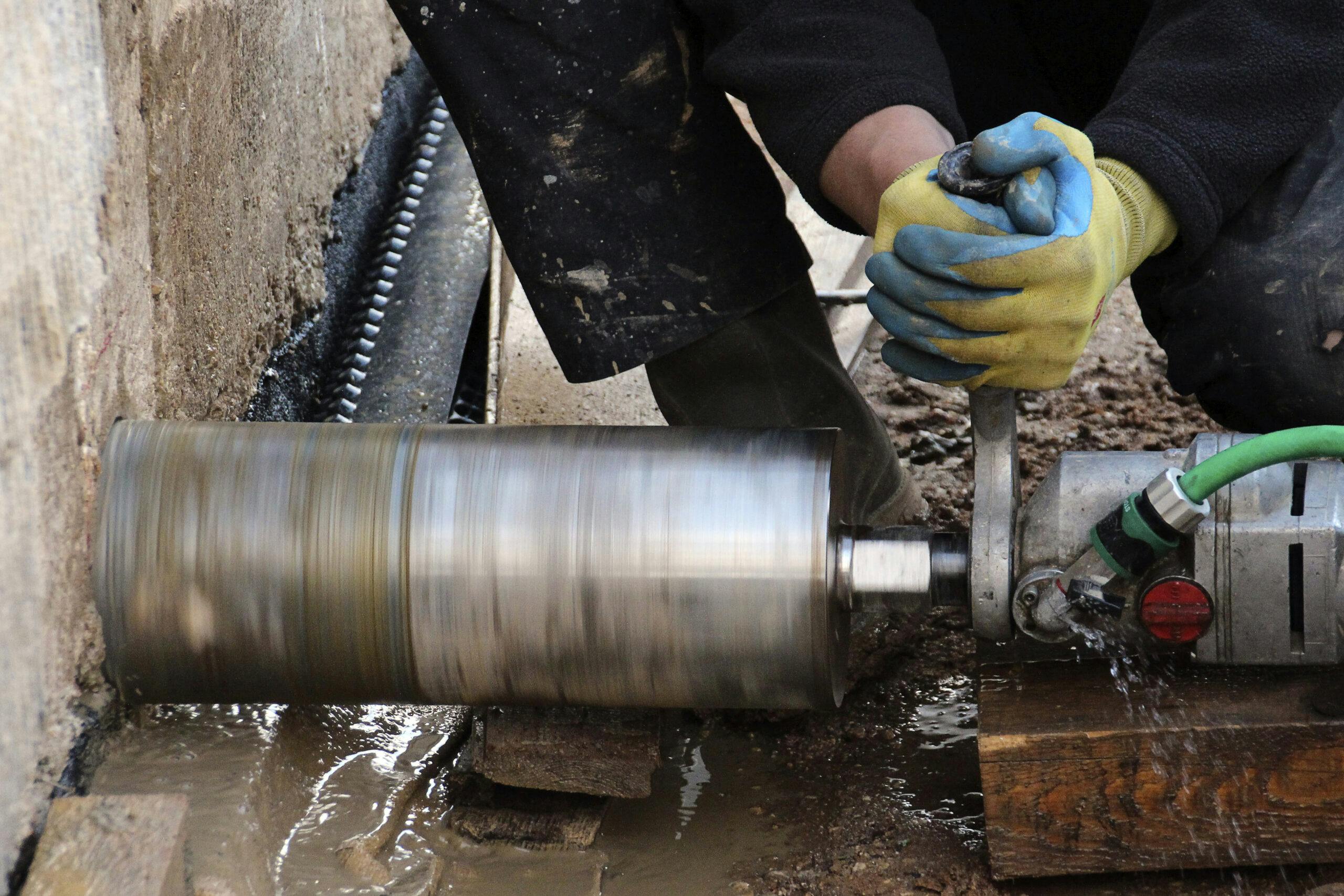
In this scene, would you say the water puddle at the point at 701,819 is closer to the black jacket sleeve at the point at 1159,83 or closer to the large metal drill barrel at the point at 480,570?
the large metal drill barrel at the point at 480,570

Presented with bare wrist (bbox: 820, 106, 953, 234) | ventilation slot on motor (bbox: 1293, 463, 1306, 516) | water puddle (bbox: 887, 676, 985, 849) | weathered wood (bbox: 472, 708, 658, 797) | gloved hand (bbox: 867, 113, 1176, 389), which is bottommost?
water puddle (bbox: 887, 676, 985, 849)

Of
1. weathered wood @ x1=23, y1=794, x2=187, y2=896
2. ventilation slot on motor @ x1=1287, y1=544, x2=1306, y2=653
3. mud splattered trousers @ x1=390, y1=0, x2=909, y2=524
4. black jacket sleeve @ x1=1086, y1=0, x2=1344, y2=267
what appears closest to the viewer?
weathered wood @ x1=23, y1=794, x2=187, y2=896

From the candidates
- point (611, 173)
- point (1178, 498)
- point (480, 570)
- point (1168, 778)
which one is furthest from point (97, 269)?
Result: point (1168, 778)

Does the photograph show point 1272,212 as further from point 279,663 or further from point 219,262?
point 219,262

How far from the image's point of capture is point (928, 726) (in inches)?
69.8

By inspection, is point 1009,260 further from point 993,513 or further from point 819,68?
point 819,68

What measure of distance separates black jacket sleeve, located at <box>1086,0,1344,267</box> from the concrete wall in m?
1.09

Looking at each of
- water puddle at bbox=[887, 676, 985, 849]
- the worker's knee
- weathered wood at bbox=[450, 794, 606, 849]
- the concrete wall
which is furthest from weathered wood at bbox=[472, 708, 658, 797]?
the worker's knee

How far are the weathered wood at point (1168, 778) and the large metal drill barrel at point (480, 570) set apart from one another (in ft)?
0.74

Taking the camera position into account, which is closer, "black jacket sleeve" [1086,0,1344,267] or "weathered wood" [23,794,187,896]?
"weathered wood" [23,794,187,896]

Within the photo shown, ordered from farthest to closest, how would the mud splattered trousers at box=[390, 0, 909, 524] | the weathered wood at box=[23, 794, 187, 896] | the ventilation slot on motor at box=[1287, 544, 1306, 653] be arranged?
the mud splattered trousers at box=[390, 0, 909, 524]
the ventilation slot on motor at box=[1287, 544, 1306, 653]
the weathered wood at box=[23, 794, 187, 896]

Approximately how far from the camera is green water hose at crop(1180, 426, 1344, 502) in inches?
46.4

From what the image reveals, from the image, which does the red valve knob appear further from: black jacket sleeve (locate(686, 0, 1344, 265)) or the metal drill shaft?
black jacket sleeve (locate(686, 0, 1344, 265))

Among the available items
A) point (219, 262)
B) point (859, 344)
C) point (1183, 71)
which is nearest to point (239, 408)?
point (219, 262)
